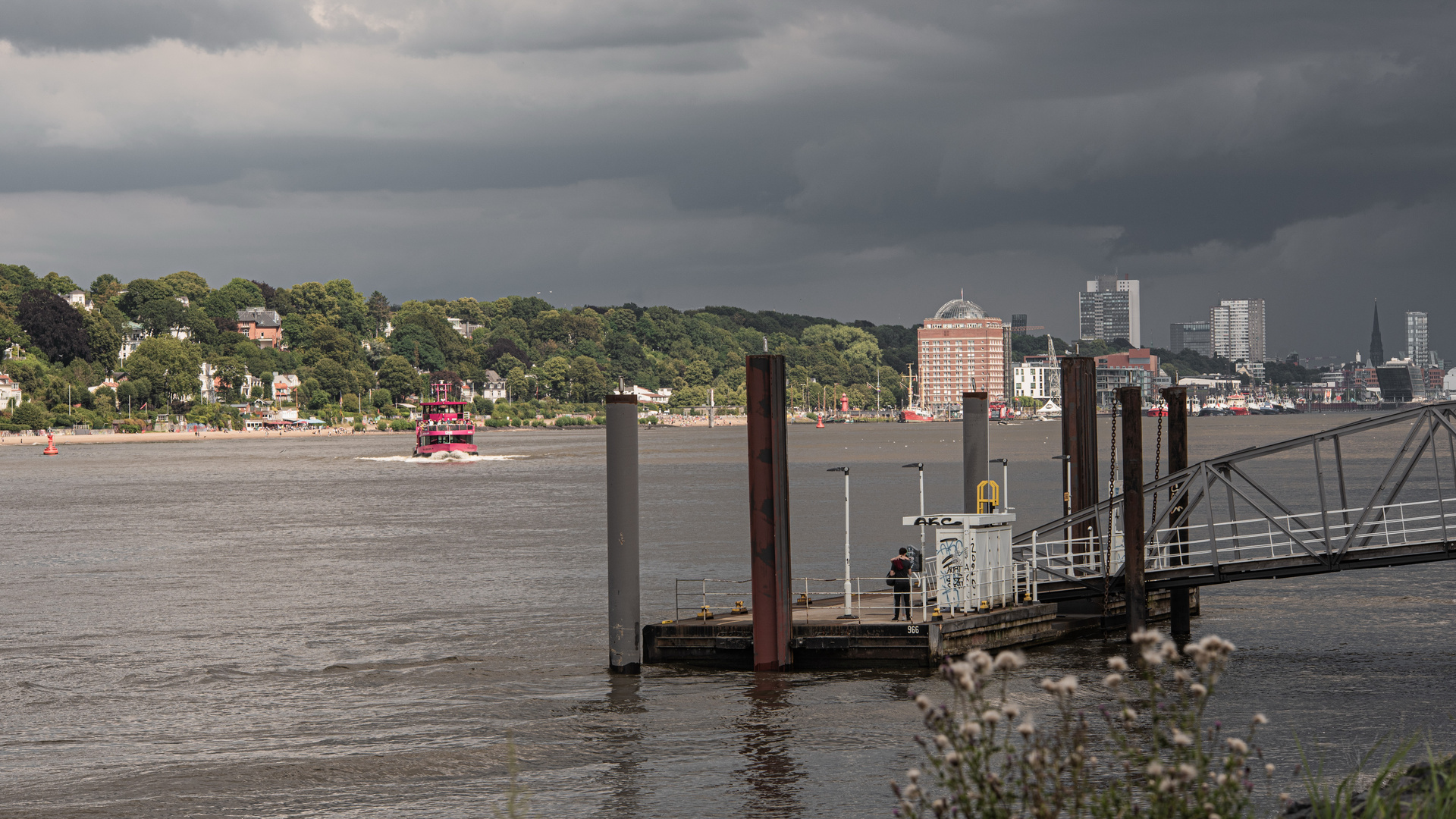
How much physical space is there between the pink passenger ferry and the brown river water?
3608 inches

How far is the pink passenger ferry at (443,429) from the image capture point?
16662 centimetres

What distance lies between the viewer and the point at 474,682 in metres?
31.5

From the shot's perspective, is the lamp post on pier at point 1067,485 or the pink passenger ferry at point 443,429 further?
the pink passenger ferry at point 443,429

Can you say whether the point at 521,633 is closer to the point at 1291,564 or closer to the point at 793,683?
the point at 793,683

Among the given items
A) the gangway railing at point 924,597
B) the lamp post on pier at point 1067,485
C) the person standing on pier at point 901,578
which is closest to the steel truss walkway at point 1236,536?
the lamp post on pier at point 1067,485

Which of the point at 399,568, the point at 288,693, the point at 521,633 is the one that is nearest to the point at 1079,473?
the point at 521,633

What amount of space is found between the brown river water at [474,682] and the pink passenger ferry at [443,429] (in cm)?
9164

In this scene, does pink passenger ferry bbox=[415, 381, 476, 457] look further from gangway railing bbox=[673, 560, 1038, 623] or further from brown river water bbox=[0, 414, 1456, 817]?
gangway railing bbox=[673, 560, 1038, 623]

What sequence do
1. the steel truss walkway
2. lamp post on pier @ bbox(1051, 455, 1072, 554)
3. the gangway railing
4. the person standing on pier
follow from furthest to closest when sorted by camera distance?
1. lamp post on pier @ bbox(1051, 455, 1072, 554)
2. the gangway railing
3. the steel truss walkway
4. the person standing on pier

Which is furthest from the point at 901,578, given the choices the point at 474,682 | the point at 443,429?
the point at 443,429

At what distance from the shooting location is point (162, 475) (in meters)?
139

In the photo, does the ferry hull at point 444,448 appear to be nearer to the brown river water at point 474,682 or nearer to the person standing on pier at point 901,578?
the brown river water at point 474,682

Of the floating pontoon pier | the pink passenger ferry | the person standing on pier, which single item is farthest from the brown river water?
the pink passenger ferry

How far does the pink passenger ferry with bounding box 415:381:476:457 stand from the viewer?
6560 inches
